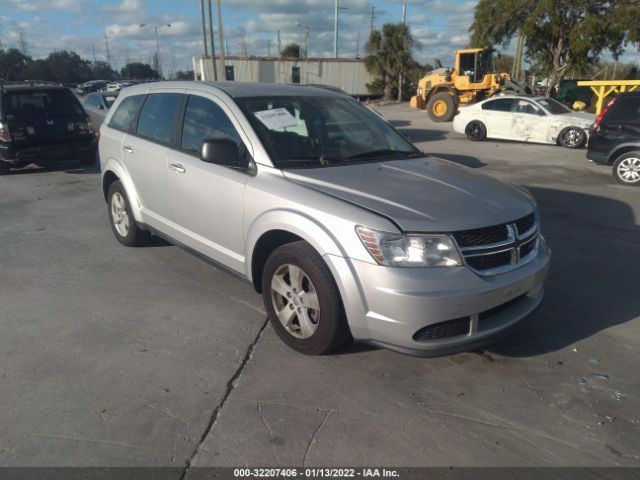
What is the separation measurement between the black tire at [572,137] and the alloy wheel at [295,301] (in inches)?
533

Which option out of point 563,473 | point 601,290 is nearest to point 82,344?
point 563,473

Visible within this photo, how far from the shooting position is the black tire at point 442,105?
22625 millimetres

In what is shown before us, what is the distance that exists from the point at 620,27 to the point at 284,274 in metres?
24.8

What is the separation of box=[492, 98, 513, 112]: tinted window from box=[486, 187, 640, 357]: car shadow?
8465 mm

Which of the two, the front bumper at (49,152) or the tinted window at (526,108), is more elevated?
the tinted window at (526,108)

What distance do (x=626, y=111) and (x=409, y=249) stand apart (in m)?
8.54

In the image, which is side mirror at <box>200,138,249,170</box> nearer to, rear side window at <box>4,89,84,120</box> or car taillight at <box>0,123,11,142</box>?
car taillight at <box>0,123,11,142</box>

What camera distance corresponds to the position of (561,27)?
23.7 m

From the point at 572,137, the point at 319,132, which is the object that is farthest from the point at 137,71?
the point at 319,132

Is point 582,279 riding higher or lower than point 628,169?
lower

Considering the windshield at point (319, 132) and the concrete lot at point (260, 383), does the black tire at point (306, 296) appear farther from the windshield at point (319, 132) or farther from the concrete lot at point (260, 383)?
the windshield at point (319, 132)

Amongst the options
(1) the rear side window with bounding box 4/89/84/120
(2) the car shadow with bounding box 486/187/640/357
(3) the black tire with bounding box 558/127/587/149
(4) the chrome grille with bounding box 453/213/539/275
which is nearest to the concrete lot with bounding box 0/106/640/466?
(2) the car shadow with bounding box 486/187/640/357

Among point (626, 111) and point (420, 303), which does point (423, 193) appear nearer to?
point (420, 303)

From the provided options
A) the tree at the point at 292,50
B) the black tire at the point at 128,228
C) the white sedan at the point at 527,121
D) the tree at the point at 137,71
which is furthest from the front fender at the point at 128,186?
the tree at the point at 137,71
